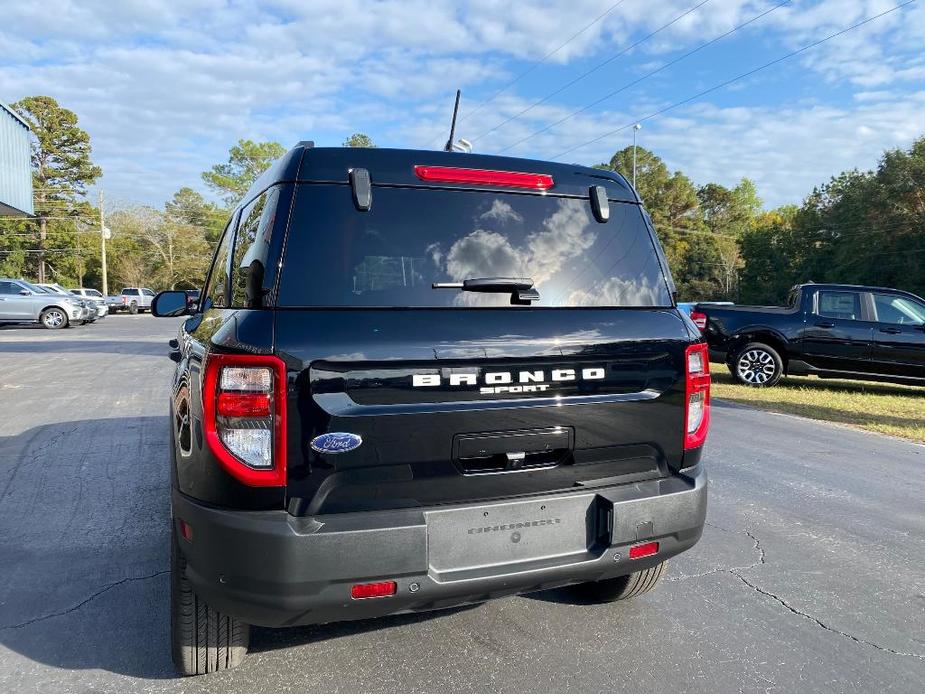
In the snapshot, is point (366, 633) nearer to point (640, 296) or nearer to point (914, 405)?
point (640, 296)

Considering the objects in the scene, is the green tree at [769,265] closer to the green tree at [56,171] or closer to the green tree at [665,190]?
the green tree at [665,190]

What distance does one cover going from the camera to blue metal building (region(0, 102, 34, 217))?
2277 cm

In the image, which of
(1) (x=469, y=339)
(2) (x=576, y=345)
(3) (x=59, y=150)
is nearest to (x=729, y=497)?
(2) (x=576, y=345)

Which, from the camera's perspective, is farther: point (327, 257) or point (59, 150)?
point (59, 150)

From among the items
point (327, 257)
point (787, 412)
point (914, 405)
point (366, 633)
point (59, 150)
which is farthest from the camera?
point (59, 150)

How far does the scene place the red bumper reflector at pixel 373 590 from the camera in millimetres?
2219

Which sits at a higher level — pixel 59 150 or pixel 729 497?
pixel 59 150

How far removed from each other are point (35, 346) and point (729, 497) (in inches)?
708

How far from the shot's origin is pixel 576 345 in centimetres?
254

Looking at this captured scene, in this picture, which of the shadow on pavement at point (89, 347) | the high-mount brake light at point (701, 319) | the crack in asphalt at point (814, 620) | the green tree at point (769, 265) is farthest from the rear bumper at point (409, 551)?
the green tree at point (769, 265)

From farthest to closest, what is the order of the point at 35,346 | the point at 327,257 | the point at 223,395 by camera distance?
the point at 35,346, the point at 327,257, the point at 223,395

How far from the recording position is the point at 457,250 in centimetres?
258

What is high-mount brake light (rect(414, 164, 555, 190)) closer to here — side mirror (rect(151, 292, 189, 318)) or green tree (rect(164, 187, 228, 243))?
side mirror (rect(151, 292, 189, 318))

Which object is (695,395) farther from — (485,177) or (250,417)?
(250,417)
